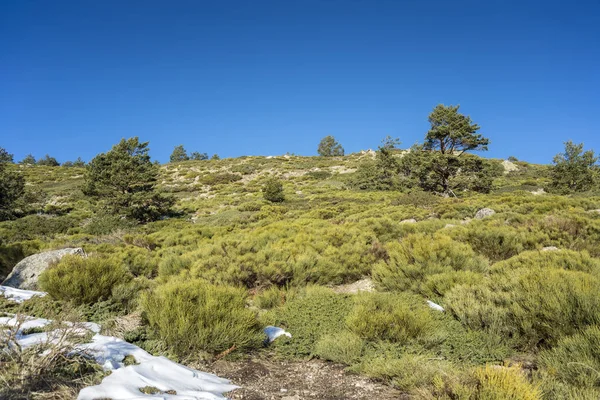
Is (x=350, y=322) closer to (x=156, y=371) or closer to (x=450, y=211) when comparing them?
(x=156, y=371)

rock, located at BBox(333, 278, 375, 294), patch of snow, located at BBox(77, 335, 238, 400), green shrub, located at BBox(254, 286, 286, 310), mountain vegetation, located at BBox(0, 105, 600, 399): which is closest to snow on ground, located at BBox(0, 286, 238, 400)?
patch of snow, located at BBox(77, 335, 238, 400)

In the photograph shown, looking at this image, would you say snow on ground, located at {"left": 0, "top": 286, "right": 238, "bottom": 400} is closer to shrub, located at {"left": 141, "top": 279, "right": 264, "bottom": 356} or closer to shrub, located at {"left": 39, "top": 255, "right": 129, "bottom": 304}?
shrub, located at {"left": 141, "top": 279, "right": 264, "bottom": 356}

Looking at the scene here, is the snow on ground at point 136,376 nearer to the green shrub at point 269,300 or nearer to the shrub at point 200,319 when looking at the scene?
the shrub at point 200,319

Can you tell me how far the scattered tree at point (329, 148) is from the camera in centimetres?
7406

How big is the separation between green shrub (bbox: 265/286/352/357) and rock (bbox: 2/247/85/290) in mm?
5650

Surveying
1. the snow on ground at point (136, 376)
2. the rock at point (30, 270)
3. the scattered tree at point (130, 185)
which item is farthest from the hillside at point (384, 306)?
the scattered tree at point (130, 185)

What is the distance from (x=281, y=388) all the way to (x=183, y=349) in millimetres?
1264

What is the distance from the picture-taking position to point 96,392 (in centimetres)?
237

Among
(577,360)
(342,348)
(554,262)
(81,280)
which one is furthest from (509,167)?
(81,280)

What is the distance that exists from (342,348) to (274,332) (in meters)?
1.25

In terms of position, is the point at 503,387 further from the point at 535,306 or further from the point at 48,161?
the point at 48,161

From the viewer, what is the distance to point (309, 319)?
4.85 m

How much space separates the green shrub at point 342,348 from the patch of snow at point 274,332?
72cm

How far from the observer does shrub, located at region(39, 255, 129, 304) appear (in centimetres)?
535
